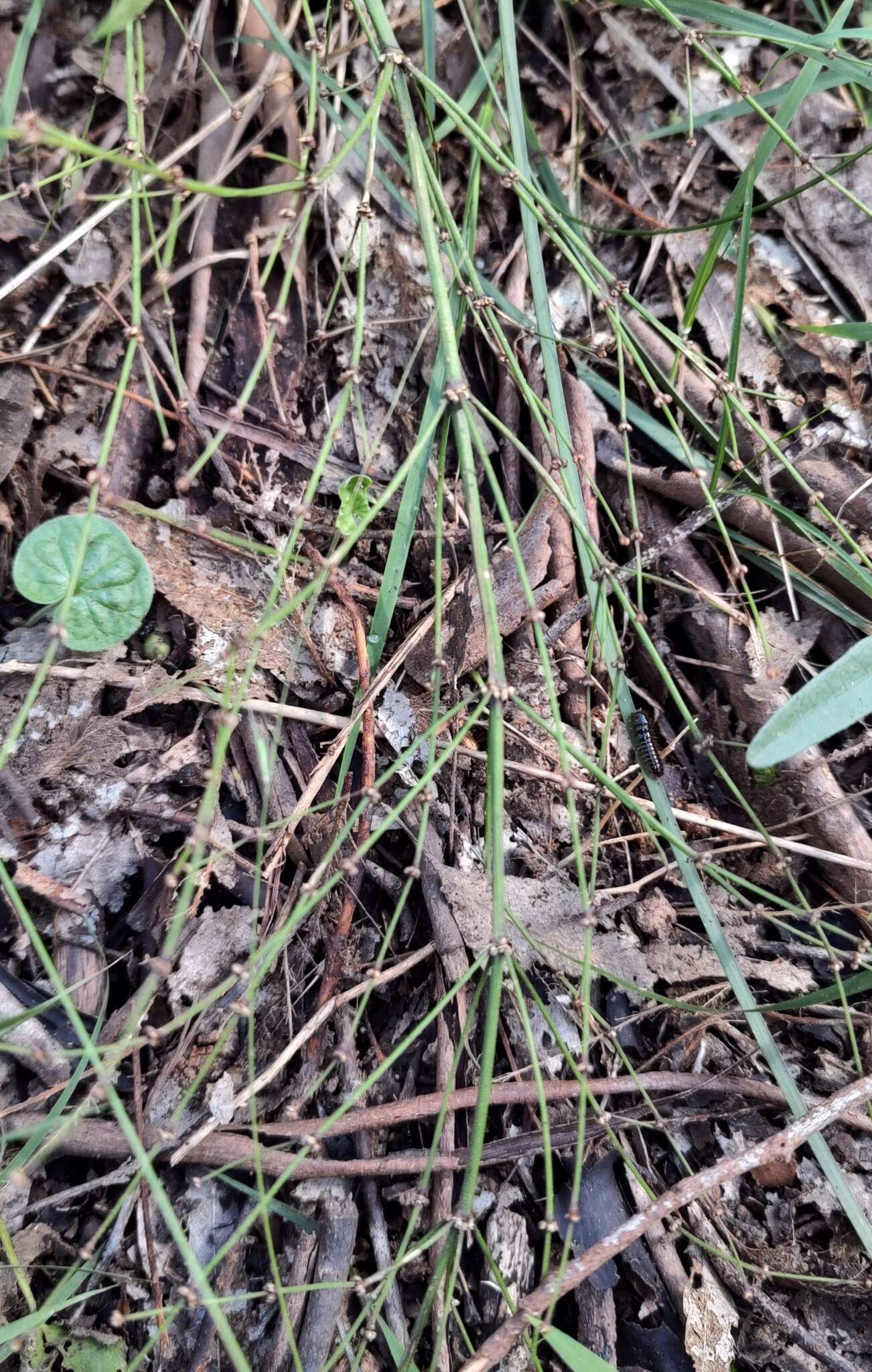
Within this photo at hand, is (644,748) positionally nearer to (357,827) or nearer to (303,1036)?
(357,827)

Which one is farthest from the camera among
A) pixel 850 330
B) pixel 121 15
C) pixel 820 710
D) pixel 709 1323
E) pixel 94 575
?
pixel 850 330

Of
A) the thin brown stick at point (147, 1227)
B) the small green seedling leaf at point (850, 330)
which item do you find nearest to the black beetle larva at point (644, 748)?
the small green seedling leaf at point (850, 330)

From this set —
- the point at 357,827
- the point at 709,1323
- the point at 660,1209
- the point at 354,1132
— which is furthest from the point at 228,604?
the point at 709,1323

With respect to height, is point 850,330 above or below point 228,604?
above

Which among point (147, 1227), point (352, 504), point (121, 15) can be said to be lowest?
point (147, 1227)

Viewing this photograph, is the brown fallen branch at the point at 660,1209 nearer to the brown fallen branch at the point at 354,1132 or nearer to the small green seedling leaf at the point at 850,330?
the brown fallen branch at the point at 354,1132

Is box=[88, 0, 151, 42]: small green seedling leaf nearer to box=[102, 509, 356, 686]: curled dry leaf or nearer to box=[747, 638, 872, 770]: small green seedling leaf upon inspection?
box=[102, 509, 356, 686]: curled dry leaf

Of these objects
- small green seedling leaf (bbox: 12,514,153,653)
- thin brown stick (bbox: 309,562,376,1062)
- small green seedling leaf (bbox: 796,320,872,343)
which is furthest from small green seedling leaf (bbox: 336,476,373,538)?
small green seedling leaf (bbox: 796,320,872,343)
